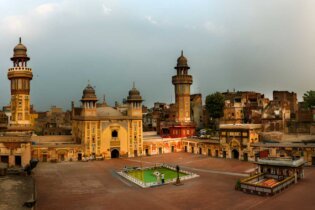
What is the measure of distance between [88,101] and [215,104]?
34155mm

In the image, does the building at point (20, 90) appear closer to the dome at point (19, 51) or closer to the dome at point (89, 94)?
the dome at point (19, 51)

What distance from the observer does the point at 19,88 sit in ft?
174

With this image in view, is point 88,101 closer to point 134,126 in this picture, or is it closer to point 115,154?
point 134,126

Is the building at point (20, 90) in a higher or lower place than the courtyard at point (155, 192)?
higher

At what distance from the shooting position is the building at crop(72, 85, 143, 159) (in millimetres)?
51969

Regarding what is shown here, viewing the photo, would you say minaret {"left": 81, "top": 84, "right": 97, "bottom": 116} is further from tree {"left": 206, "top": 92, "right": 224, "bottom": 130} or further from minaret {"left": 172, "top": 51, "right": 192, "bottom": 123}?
tree {"left": 206, "top": 92, "right": 224, "bottom": 130}

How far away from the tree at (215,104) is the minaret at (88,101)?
32.9m

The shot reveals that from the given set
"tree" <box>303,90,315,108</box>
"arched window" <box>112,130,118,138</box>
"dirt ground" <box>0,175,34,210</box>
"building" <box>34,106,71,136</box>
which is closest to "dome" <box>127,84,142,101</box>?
"arched window" <box>112,130,118,138</box>

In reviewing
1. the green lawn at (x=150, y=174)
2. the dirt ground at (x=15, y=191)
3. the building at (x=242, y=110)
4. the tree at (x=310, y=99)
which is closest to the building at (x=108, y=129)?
the green lawn at (x=150, y=174)

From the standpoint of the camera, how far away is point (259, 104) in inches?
2980

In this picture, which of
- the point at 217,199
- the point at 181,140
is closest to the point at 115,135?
the point at 181,140

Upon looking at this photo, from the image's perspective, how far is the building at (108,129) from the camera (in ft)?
171

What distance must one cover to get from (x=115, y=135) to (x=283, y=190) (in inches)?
1207

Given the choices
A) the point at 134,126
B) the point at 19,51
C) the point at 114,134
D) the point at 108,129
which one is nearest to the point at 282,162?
the point at 134,126
